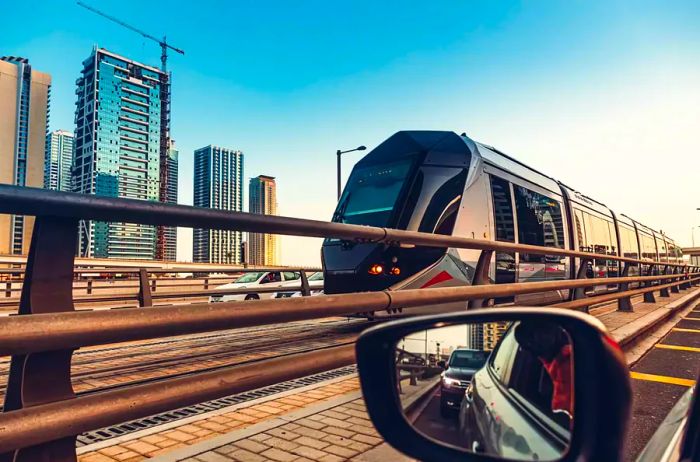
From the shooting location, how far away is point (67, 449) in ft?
Result: 5.23

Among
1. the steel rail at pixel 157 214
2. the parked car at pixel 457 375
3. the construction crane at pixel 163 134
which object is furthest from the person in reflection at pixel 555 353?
the construction crane at pixel 163 134

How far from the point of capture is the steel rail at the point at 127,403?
4.48 ft

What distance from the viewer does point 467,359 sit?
51.8 inches

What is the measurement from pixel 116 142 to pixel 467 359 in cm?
17830

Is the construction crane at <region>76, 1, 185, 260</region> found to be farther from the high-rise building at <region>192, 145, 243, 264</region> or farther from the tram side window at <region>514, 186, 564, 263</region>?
the tram side window at <region>514, 186, 564, 263</region>

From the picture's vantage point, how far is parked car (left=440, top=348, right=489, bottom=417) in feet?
3.86

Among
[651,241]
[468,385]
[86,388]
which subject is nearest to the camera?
[468,385]

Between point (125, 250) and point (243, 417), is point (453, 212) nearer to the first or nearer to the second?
point (243, 417)

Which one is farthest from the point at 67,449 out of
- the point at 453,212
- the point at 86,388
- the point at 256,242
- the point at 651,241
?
the point at 256,242

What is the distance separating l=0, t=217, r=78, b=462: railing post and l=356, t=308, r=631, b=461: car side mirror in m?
1.08

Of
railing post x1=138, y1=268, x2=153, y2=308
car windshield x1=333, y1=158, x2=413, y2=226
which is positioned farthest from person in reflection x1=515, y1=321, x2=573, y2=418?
railing post x1=138, y1=268, x2=153, y2=308

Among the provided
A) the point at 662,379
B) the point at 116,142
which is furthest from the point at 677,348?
the point at 116,142

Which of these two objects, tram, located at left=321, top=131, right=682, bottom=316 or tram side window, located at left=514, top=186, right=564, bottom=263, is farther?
tram side window, located at left=514, top=186, right=564, bottom=263

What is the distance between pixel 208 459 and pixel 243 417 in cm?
Answer: 96
